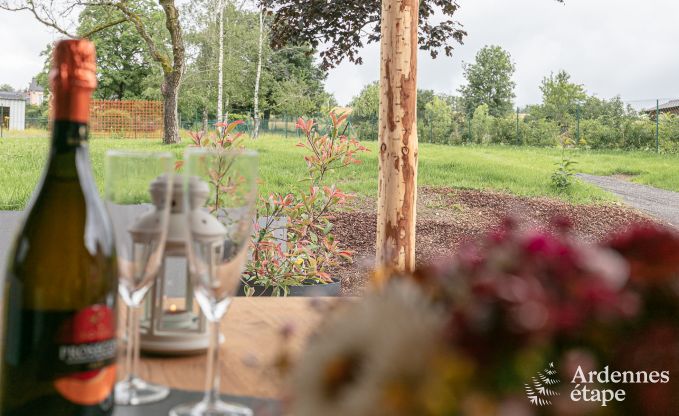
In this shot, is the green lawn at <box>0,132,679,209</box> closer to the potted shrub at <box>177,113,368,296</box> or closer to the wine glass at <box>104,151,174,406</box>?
the potted shrub at <box>177,113,368,296</box>

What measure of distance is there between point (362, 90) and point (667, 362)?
577 cm

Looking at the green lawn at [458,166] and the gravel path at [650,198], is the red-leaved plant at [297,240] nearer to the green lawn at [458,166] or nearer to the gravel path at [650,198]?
the green lawn at [458,166]

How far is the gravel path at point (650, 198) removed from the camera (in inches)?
182

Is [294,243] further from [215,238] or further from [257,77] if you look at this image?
[257,77]

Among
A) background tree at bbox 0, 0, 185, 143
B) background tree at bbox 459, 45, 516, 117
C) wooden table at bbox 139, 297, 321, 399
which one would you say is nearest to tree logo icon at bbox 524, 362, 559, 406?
wooden table at bbox 139, 297, 321, 399

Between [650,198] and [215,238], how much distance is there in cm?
472

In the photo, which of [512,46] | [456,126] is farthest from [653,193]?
[512,46]

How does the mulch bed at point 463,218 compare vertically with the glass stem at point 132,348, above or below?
below

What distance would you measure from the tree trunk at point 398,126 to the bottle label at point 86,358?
176cm

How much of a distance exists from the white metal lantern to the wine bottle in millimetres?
75

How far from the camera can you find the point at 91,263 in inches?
19.2

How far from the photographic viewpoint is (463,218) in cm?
441

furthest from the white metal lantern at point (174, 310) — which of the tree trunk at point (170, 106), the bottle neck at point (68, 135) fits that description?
the tree trunk at point (170, 106)

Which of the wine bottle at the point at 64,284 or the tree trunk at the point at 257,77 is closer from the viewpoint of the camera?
the wine bottle at the point at 64,284
